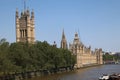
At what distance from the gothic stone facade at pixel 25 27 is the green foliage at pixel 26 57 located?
18.2 metres

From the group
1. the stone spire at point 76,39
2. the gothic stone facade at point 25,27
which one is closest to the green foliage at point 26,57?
the gothic stone facade at point 25,27

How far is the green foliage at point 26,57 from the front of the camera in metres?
64.6

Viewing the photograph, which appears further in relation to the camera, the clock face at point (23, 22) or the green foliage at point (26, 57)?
the clock face at point (23, 22)

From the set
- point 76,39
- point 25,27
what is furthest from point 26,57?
point 76,39

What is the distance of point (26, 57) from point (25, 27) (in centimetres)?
5401

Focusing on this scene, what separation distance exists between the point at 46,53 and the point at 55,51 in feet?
17.4

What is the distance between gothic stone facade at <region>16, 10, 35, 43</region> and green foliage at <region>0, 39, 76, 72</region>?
1816 centimetres

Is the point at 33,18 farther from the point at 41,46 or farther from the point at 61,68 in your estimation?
the point at 41,46

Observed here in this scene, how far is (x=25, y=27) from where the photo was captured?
12762 cm

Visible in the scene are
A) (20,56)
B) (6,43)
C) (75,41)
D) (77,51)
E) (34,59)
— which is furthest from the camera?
(75,41)

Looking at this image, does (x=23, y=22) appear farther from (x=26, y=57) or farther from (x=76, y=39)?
(x=76, y=39)

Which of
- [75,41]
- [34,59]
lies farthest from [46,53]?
[75,41]

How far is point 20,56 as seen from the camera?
2911 inches

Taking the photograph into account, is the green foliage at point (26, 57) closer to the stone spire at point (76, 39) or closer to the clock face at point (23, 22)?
the clock face at point (23, 22)
